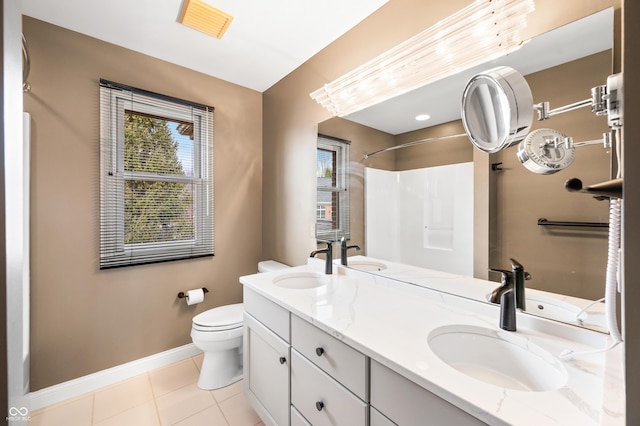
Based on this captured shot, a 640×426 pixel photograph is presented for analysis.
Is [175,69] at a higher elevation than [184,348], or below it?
higher

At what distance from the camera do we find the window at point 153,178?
6.35 ft

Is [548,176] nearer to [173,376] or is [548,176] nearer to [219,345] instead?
[219,345]

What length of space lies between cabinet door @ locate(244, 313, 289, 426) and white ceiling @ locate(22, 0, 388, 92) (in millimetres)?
1867

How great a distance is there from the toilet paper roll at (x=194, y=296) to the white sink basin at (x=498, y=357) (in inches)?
75.2

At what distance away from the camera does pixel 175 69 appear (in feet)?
7.23

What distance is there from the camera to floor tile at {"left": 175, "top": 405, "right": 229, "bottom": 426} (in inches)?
62.6

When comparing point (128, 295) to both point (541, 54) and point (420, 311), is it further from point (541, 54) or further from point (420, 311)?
point (541, 54)

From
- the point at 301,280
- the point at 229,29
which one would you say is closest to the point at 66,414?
the point at 301,280

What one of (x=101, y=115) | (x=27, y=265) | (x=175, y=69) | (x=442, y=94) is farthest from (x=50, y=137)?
(x=442, y=94)

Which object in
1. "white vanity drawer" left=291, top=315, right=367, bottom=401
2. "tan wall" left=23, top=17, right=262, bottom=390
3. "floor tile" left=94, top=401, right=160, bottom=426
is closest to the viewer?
"white vanity drawer" left=291, top=315, right=367, bottom=401

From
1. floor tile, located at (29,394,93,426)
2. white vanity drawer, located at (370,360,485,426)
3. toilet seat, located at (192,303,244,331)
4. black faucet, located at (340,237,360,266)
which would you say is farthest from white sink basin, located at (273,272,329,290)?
floor tile, located at (29,394,93,426)

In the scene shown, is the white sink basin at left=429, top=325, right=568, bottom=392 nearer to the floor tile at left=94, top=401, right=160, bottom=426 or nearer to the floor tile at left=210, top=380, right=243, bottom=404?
the floor tile at left=210, top=380, right=243, bottom=404

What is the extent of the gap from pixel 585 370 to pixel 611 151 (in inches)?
27.0

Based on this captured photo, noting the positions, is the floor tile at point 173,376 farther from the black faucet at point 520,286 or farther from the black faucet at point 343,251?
the black faucet at point 520,286
